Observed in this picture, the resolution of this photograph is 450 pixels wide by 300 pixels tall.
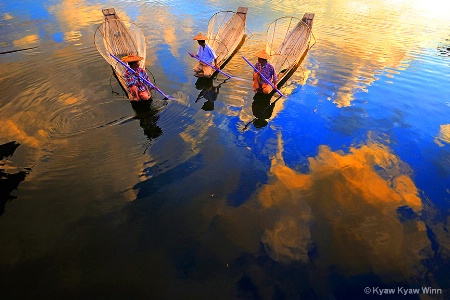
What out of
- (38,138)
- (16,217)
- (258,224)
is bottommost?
(258,224)

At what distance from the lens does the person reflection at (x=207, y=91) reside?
7.24 metres

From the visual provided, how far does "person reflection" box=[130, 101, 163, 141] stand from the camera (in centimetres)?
617

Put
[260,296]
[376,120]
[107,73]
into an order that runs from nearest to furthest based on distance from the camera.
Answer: [260,296]
[376,120]
[107,73]

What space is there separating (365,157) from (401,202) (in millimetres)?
1218

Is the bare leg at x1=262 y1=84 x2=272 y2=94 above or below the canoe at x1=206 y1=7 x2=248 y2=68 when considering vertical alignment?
below

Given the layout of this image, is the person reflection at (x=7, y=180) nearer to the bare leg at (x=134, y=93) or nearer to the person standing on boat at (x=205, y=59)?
the bare leg at (x=134, y=93)

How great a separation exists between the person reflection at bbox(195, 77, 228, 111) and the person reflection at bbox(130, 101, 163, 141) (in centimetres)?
126

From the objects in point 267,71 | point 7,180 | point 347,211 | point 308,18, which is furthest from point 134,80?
point 308,18

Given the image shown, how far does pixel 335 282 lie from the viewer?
→ 3812 millimetres

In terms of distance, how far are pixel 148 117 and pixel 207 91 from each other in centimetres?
207

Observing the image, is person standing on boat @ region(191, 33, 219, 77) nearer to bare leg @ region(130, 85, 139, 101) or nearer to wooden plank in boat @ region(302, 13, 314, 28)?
bare leg @ region(130, 85, 139, 101)

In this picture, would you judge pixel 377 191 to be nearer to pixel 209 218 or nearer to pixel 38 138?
pixel 209 218

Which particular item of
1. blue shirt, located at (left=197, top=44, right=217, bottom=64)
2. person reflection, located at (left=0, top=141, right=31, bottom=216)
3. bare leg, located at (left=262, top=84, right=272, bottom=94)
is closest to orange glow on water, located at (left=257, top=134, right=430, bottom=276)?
Result: bare leg, located at (left=262, top=84, right=272, bottom=94)

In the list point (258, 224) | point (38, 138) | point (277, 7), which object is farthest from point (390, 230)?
point (277, 7)
